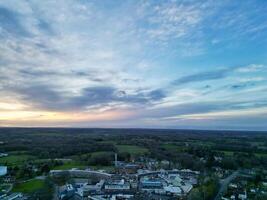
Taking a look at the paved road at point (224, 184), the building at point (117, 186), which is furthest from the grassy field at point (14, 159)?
the paved road at point (224, 184)

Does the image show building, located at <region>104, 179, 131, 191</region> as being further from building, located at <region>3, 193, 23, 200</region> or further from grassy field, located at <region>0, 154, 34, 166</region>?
grassy field, located at <region>0, 154, 34, 166</region>

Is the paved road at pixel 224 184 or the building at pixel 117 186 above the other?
the building at pixel 117 186

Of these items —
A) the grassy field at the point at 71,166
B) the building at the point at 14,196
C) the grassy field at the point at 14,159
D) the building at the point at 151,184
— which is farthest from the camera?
the grassy field at the point at 14,159

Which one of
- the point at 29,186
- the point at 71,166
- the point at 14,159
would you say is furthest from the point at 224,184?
the point at 14,159

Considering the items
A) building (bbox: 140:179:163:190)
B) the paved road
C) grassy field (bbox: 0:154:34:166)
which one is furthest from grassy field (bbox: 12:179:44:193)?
the paved road

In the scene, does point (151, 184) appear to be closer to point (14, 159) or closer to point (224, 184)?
point (224, 184)

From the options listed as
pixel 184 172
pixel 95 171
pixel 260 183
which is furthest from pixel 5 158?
pixel 260 183

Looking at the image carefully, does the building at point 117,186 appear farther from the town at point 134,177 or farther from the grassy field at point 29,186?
the grassy field at point 29,186
